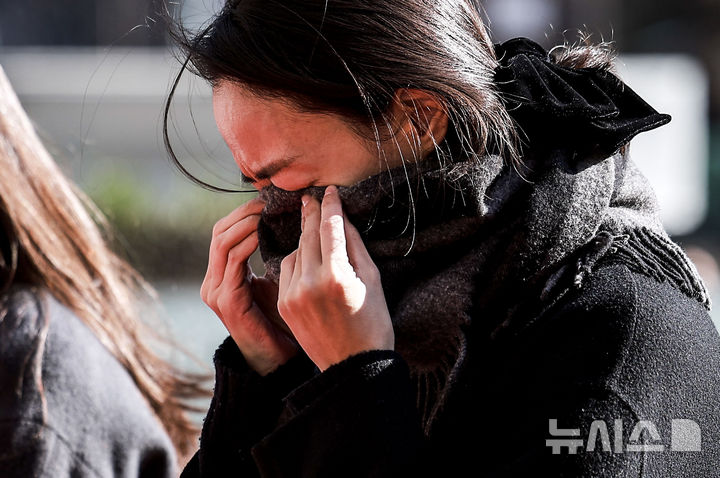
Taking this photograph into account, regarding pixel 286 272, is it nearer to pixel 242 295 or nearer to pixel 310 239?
pixel 310 239

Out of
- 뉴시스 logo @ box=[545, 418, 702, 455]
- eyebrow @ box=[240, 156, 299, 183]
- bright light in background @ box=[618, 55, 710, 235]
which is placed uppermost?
eyebrow @ box=[240, 156, 299, 183]

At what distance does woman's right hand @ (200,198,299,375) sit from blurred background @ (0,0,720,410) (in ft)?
1.50

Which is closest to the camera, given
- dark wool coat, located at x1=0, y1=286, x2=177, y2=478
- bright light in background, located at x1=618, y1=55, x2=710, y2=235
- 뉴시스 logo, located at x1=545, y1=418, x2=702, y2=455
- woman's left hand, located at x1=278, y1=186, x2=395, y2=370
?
뉴시스 logo, located at x1=545, y1=418, x2=702, y2=455

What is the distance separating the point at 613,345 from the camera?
4.53 feet

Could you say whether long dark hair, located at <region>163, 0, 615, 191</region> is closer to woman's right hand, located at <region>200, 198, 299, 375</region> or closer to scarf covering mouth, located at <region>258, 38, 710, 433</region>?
scarf covering mouth, located at <region>258, 38, 710, 433</region>

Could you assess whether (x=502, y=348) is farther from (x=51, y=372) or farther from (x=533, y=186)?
(x=51, y=372)

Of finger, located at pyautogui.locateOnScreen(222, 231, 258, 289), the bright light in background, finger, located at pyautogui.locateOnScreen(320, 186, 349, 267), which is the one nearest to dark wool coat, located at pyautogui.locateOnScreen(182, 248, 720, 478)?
finger, located at pyautogui.locateOnScreen(320, 186, 349, 267)

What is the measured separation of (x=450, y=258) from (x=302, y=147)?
1.10 ft

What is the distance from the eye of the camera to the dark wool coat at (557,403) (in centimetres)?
135

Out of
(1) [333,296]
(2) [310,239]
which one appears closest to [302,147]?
(2) [310,239]

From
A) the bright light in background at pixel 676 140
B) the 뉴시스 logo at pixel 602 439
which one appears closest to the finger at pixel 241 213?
the 뉴시스 logo at pixel 602 439

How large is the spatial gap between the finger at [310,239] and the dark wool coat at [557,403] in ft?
0.64

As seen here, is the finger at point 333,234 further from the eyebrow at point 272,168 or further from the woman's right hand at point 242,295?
the woman's right hand at point 242,295

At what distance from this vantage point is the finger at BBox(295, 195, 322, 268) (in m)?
1.57
